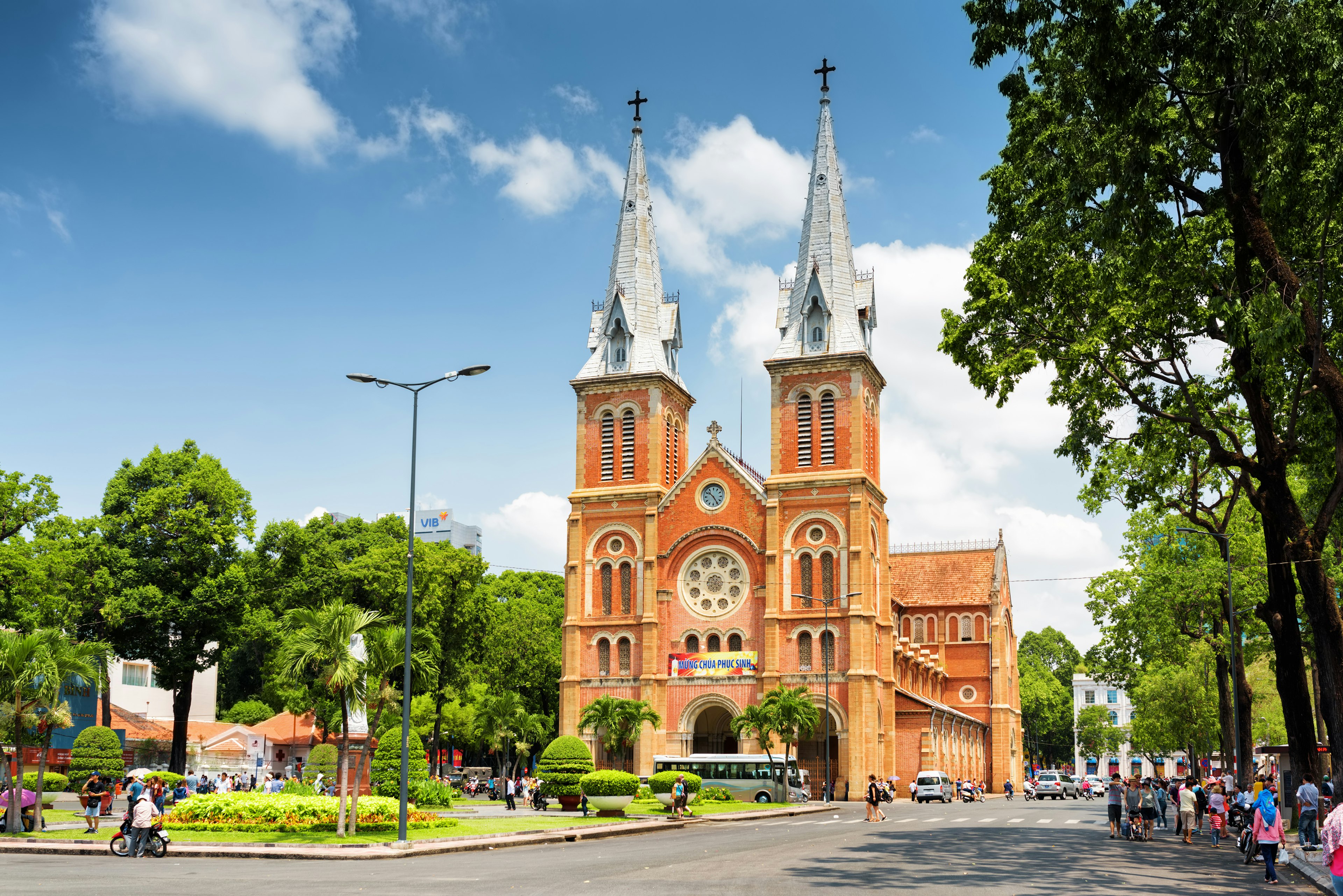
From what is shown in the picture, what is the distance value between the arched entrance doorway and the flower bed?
37.2 m

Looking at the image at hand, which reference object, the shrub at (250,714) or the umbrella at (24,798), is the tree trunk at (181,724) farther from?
the umbrella at (24,798)

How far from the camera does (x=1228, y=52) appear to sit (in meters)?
20.0

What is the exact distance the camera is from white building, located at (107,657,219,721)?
70312 mm

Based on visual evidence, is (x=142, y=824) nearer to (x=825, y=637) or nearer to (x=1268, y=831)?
(x=1268, y=831)

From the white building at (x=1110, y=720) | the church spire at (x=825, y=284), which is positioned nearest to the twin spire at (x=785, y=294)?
the church spire at (x=825, y=284)

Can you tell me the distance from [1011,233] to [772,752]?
37.9 meters

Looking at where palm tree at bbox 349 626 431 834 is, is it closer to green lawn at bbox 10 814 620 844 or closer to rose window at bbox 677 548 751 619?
green lawn at bbox 10 814 620 844

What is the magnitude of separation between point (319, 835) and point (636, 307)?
46.5 m

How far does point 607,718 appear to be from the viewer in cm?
5938

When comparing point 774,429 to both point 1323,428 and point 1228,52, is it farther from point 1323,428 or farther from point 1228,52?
point 1228,52

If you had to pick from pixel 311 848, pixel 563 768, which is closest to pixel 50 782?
pixel 563 768

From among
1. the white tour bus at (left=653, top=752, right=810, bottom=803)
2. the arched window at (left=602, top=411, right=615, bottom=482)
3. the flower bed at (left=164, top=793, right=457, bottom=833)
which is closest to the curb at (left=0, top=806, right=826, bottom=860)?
the flower bed at (left=164, top=793, right=457, bottom=833)

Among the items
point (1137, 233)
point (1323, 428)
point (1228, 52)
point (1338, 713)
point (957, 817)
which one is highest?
point (1228, 52)

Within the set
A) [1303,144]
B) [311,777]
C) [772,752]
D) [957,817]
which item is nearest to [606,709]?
[772,752]
